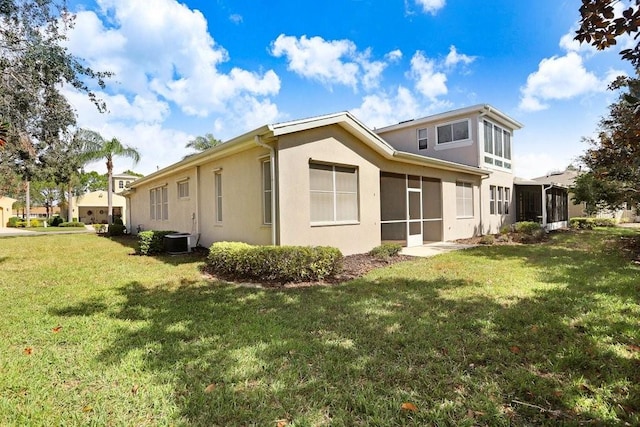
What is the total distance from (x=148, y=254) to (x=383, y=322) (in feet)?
32.7

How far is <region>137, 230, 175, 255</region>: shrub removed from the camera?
37.8ft

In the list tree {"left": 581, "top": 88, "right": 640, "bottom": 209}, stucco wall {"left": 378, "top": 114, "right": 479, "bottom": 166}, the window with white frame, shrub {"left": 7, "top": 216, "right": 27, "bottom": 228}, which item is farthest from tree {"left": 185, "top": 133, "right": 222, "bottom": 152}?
tree {"left": 581, "top": 88, "right": 640, "bottom": 209}

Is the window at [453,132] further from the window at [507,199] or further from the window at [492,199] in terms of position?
the window at [507,199]

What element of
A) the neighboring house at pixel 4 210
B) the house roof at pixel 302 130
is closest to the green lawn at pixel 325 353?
the house roof at pixel 302 130

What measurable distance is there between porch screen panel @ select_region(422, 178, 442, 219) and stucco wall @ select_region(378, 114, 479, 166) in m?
3.26

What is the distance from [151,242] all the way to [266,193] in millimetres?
5439

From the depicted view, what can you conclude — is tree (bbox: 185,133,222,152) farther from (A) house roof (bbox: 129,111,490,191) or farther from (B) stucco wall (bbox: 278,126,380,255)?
(B) stucco wall (bbox: 278,126,380,255)

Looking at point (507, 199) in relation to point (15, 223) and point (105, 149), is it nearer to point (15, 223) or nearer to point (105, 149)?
point (105, 149)

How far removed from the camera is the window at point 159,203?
53.4ft

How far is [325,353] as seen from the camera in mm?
3521

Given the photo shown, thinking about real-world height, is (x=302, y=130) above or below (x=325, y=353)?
above

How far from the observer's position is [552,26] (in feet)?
33.1

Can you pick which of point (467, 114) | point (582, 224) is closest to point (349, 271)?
point (467, 114)

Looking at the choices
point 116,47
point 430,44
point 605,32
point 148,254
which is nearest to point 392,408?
point 605,32
